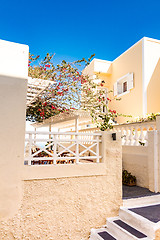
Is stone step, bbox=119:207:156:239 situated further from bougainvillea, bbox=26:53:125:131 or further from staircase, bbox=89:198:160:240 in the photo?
bougainvillea, bbox=26:53:125:131

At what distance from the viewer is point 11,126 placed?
4.89m

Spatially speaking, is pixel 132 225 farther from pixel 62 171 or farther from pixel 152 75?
pixel 152 75

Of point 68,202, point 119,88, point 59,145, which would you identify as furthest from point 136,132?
point 119,88

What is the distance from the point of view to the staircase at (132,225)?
459 cm

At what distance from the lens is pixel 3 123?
483 cm

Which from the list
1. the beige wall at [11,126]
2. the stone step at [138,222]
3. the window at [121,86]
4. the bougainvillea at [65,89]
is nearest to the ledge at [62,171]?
the beige wall at [11,126]

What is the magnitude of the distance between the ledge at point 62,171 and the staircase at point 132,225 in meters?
1.38

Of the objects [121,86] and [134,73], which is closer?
[134,73]

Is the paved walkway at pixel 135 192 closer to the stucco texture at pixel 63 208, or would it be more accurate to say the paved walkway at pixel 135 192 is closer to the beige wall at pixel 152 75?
the stucco texture at pixel 63 208

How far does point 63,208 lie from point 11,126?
2679 mm

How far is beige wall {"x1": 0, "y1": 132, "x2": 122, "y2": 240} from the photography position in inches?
190

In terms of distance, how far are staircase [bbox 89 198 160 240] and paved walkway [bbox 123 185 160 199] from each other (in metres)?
0.42

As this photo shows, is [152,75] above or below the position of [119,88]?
above

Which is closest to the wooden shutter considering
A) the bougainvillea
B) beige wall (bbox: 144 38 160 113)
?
beige wall (bbox: 144 38 160 113)
